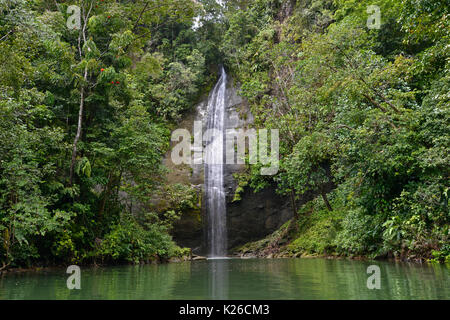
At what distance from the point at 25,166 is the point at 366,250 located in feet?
33.3

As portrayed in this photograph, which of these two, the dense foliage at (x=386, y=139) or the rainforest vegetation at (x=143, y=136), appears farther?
the dense foliage at (x=386, y=139)

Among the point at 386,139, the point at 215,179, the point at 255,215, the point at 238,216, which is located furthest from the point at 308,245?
the point at 215,179

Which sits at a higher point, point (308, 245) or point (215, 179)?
point (215, 179)

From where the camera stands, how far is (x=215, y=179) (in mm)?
22531

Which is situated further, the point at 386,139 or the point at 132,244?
the point at 132,244

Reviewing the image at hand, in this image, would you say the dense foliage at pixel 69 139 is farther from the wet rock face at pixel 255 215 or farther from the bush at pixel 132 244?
the wet rock face at pixel 255 215

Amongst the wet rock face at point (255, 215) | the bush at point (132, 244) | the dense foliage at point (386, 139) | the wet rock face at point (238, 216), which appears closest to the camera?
the dense foliage at point (386, 139)

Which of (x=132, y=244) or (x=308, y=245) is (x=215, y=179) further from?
(x=132, y=244)

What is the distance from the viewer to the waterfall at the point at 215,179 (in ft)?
69.1

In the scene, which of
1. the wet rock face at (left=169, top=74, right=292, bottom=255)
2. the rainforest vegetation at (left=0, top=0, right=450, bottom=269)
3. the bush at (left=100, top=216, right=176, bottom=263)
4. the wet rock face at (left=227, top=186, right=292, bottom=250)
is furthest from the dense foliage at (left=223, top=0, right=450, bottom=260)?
the bush at (left=100, top=216, right=176, bottom=263)

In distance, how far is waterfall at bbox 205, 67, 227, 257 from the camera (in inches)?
829

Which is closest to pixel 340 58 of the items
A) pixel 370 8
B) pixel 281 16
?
pixel 370 8

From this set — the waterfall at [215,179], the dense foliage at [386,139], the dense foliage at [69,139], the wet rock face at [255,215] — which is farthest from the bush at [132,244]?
the wet rock face at [255,215]
